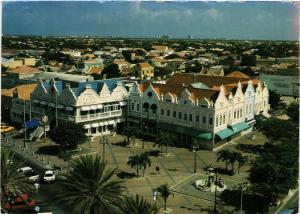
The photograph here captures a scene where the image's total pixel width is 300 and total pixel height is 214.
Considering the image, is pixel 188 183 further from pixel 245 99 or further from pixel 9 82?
pixel 9 82

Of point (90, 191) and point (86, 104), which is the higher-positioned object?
point (86, 104)

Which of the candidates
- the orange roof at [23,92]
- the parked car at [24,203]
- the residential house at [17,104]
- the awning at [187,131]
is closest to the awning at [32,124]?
the residential house at [17,104]

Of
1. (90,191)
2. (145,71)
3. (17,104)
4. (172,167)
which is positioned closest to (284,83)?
(145,71)

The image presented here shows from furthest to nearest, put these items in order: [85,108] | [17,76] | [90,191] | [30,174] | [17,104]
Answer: [17,76] < [17,104] < [85,108] < [30,174] < [90,191]

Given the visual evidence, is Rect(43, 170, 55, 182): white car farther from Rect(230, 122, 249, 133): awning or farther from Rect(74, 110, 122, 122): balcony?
Rect(230, 122, 249, 133): awning

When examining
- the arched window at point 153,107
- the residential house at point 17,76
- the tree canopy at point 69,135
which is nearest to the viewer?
the tree canopy at point 69,135

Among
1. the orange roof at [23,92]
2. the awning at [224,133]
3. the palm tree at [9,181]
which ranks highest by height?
the orange roof at [23,92]

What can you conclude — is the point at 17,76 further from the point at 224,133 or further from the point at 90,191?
the point at 90,191

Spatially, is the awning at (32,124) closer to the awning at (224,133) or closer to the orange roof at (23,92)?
the orange roof at (23,92)
